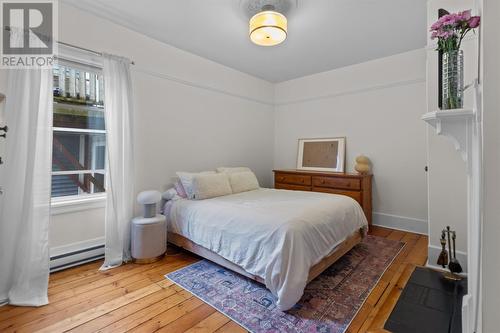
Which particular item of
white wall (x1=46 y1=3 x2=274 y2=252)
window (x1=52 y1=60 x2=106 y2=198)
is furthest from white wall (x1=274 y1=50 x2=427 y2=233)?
window (x1=52 y1=60 x2=106 y2=198)

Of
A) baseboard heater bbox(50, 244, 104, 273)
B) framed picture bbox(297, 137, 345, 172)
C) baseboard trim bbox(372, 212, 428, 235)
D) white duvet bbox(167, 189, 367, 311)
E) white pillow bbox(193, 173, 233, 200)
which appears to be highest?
framed picture bbox(297, 137, 345, 172)

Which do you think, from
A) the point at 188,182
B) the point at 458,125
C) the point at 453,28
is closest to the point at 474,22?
the point at 453,28

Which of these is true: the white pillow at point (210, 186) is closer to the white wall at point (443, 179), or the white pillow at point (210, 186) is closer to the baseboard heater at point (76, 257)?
the baseboard heater at point (76, 257)

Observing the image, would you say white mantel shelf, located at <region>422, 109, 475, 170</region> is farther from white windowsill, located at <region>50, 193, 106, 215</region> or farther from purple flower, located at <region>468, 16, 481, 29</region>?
white windowsill, located at <region>50, 193, 106, 215</region>

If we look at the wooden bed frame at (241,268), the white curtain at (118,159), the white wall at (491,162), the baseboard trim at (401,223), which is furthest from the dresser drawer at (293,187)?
the white wall at (491,162)

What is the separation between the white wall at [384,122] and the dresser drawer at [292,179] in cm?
76

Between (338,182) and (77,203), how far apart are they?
3321 mm

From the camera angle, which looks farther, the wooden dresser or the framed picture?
the framed picture

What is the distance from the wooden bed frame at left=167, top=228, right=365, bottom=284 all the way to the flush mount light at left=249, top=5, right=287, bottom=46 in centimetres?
210

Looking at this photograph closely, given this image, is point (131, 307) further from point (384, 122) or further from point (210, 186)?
point (384, 122)

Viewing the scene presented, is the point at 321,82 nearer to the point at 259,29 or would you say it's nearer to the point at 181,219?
the point at 259,29

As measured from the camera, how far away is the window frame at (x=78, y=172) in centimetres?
232

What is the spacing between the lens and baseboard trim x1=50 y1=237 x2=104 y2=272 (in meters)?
2.29

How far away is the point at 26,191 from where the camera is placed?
1954 millimetres
